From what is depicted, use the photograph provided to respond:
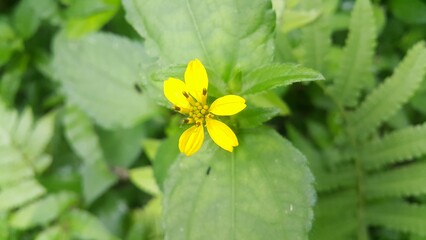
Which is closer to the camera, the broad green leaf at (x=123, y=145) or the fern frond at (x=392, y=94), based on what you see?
the fern frond at (x=392, y=94)

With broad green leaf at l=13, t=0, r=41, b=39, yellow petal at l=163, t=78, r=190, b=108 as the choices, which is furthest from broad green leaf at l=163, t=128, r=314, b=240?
broad green leaf at l=13, t=0, r=41, b=39

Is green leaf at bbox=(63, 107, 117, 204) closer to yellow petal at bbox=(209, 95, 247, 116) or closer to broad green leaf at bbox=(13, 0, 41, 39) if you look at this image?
broad green leaf at bbox=(13, 0, 41, 39)

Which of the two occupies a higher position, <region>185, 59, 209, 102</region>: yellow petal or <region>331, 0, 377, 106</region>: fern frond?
<region>185, 59, 209, 102</region>: yellow petal

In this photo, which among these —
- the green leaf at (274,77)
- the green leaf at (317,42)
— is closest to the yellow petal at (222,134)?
the green leaf at (274,77)

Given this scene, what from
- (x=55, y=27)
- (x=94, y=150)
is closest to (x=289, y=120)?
(x=94, y=150)

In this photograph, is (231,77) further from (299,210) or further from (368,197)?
(368,197)

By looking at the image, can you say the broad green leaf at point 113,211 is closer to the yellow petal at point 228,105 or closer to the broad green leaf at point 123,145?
the broad green leaf at point 123,145

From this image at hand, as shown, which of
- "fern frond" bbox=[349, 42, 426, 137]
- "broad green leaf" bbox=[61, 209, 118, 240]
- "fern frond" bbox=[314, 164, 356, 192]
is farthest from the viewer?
"broad green leaf" bbox=[61, 209, 118, 240]
